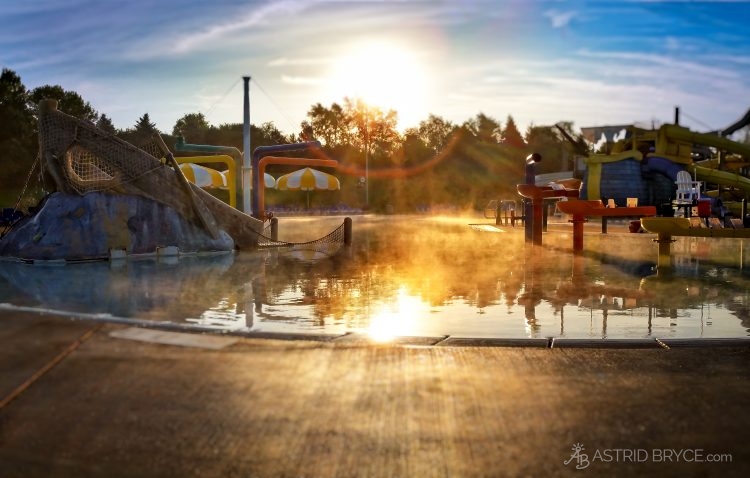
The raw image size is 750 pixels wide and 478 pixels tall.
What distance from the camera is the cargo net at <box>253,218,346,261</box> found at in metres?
18.2

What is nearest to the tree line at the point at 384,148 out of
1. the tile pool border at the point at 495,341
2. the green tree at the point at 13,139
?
the green tree at the point at 13,139

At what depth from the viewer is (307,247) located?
20.7 m

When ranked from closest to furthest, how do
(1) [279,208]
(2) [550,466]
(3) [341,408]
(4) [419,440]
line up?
(2) [550,466] < (4) [419,440] < (3) [341,408] < (1) [279,208]

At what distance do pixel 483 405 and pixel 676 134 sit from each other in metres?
34.3

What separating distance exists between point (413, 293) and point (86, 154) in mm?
10651

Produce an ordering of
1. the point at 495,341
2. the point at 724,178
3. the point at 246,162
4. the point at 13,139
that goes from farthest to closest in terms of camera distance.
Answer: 1. the point at 13,139
2. the point at 724,178
3. the point at 246,162
4. the point at 495,341

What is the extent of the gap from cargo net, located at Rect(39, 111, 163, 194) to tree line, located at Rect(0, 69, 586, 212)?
37.9 meters

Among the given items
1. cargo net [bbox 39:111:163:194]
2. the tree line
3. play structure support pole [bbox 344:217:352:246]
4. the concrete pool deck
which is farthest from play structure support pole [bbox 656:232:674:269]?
the tree line

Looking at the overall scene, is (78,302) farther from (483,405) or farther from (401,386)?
(483,405)

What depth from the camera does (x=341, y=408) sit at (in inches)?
190

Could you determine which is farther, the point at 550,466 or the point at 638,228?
→ the point at 638,228

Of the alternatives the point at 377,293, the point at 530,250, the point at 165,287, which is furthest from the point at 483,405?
the point at 530,250

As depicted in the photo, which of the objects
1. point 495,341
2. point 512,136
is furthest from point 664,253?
point 512,136

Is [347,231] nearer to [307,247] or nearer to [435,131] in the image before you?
[307,247]
